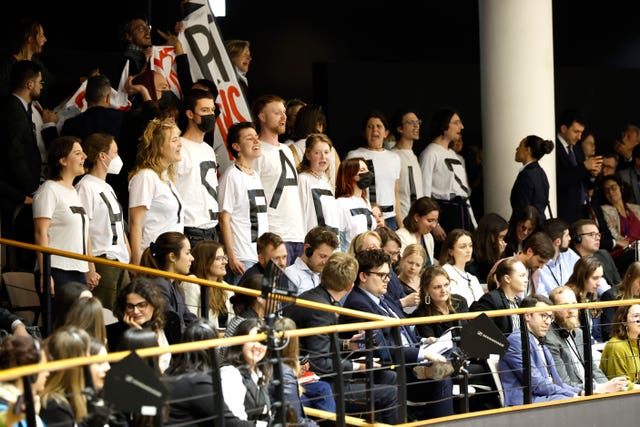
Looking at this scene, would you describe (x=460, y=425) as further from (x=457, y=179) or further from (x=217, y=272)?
(x=457, y=179)

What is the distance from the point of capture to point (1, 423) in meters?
5.17

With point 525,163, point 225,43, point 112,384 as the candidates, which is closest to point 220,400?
point 112,384

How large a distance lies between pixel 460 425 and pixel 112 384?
10.1ft

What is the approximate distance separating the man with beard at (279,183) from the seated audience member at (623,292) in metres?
2.28

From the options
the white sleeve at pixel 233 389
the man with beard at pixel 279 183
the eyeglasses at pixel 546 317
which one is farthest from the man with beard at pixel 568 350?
the white sleeve at pixel 233 389

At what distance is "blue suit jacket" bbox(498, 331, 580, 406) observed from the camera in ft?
28.3

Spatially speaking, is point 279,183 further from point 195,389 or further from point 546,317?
point 195,389

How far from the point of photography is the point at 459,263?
10031mm

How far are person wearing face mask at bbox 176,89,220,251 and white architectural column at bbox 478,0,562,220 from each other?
394 cm

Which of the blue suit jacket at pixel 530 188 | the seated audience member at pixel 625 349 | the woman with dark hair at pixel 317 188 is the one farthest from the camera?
the blue suit jacket at pixel 530 188

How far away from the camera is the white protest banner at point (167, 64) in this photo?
1046 centimetres

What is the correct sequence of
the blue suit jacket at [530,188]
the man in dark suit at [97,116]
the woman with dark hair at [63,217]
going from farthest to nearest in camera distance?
the blue suit jacket at [530,188], the man in dark suit at [97,116], the woman with dark hair at [63,217]

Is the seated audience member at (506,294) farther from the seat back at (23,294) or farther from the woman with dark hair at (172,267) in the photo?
the seat back at (23,294)

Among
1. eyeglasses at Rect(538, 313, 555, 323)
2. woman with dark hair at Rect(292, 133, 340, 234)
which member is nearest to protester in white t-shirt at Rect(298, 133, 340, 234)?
woman with dark hair at Rect(292, 133, 340, 234)
